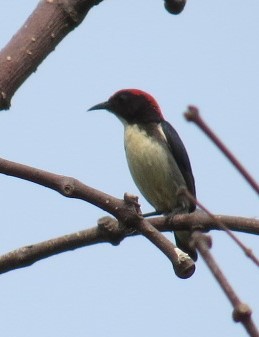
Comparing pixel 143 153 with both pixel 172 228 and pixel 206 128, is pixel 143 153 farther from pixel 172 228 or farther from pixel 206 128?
pixel 206 128

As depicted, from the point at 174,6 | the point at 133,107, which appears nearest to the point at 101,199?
the point at 174,6

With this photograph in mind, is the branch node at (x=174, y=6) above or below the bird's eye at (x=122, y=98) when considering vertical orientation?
below

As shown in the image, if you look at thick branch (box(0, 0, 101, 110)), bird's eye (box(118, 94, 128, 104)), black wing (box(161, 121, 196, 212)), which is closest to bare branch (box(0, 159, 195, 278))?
thick branch (box(0, 0, 101, 110))

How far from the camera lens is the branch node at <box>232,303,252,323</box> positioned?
2.28 feet

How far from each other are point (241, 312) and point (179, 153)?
17.8 ft

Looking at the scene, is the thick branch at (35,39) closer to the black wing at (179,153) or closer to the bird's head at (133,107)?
the black wing at (179,153)

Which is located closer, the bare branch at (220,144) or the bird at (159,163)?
the bare branch at (220,144)

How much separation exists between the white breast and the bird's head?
404 millimetres

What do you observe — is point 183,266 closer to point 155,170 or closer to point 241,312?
point 241,312

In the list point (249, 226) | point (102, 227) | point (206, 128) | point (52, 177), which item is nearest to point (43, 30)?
point (52, 177)

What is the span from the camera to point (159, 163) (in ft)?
19.5

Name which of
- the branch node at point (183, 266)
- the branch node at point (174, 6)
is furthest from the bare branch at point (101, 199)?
the branch node at point (174, 6)

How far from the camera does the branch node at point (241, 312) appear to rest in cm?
69

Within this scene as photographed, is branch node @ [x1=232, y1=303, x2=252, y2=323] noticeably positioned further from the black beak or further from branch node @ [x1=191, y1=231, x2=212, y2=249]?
the black beak
